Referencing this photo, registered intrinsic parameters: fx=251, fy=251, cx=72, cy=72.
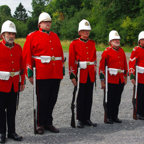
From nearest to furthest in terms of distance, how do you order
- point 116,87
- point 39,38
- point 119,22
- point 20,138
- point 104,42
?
1. point 20,138
2. point 39,38
3. point 116,87
4. point 119,22
5. point 104,42

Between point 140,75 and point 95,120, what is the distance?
152cm

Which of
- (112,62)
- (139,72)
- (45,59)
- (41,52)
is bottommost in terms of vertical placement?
(139,72)

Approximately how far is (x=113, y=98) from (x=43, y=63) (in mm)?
1903

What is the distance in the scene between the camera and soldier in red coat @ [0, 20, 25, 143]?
430 centimetres

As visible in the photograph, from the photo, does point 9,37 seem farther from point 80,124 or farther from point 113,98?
point 113,98

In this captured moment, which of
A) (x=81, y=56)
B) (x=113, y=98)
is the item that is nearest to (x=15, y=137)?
(x=81, y=56)

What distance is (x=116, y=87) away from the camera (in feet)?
18.5

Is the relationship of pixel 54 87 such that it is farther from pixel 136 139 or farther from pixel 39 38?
pixel 136 139

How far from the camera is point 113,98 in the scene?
5656 mm

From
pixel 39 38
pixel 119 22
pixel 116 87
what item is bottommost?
pixel 116 87

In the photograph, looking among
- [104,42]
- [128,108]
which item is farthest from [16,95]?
[104,42]

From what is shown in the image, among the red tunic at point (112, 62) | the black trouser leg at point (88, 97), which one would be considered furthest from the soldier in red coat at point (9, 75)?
the red tunic at point (112, 62)

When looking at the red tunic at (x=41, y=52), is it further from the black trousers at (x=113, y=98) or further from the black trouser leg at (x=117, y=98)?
the black trouser leg at (x=117, y=98)

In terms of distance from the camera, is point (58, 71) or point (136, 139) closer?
point (136, 139)
